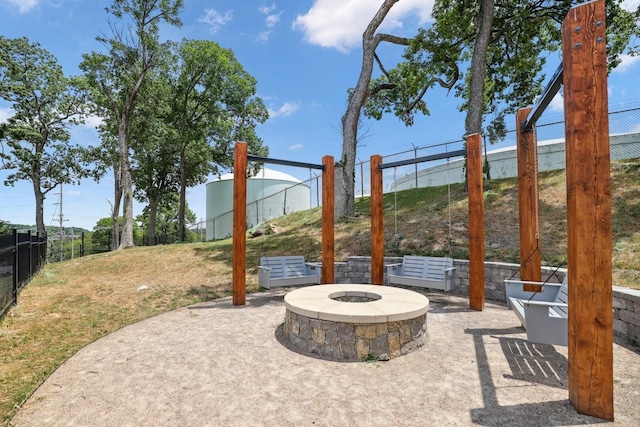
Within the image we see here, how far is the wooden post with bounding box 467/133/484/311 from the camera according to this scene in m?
5.85

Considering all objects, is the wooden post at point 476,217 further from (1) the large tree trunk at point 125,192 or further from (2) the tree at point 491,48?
(1) the large tree trunk at point 125,192

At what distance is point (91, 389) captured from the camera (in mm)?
3162

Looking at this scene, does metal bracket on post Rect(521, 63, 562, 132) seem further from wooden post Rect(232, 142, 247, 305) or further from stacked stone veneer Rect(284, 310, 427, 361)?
wooden post Rect(232, 142, 247, 305)

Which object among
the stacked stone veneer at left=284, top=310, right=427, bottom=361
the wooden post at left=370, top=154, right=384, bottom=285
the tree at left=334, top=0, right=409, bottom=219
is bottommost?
the stacked stone veneer at left=284, top=310, right=427, bottom=361

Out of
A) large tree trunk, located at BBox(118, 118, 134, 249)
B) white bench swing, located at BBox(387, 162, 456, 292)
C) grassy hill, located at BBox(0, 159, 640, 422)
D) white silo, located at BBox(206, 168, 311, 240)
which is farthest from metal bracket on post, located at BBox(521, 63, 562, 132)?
large tree trunk, located at BBox(118, 118, 134, 249)

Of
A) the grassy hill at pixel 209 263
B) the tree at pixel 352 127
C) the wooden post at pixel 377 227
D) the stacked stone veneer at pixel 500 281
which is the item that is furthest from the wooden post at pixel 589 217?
the tree at pixel 352 127

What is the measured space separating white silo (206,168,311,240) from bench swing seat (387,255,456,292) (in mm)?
13932

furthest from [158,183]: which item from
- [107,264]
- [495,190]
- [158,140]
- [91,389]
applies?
[91,389]

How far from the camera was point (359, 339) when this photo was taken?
3902 millimetres

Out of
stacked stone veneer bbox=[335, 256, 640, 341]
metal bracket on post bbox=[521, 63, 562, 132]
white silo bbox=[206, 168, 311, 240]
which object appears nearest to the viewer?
metal bracket on post bbox=[521, 63, 562, 132]

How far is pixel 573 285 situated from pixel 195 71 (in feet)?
77.2

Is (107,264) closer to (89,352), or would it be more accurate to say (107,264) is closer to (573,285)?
(89,352)

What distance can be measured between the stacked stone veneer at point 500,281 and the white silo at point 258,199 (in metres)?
12.5

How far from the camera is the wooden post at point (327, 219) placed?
7.50 metres
